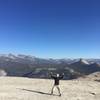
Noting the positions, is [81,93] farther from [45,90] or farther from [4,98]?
[4,98]

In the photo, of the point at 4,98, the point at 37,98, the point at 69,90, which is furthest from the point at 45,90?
the point at 4,98

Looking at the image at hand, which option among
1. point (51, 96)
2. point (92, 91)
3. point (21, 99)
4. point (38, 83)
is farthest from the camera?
point (38, 83)

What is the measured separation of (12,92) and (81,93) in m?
7.12

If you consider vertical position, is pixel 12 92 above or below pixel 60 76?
below

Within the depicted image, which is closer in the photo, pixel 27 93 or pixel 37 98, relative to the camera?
pixel 37 98

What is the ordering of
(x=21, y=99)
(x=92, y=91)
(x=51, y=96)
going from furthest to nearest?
(x=92, y=91), (x=51, y=96), (x=21, y=99)

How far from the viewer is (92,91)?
25.0 m

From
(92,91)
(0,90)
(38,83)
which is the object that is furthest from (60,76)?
(38,83)

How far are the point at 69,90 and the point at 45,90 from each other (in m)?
2.65

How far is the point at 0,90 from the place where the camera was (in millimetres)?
24250

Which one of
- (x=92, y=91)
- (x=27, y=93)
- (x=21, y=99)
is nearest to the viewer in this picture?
(x=21, y=99)

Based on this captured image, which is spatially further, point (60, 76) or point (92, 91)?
point (92, 91)

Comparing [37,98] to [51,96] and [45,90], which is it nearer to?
[51,96]

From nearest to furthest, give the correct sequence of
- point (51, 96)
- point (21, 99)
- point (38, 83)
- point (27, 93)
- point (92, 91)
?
1. point (21, 99)
2. point (51, 96)
3. point (27, 93)
4. point (92, 91)
5. point (38, 83)
